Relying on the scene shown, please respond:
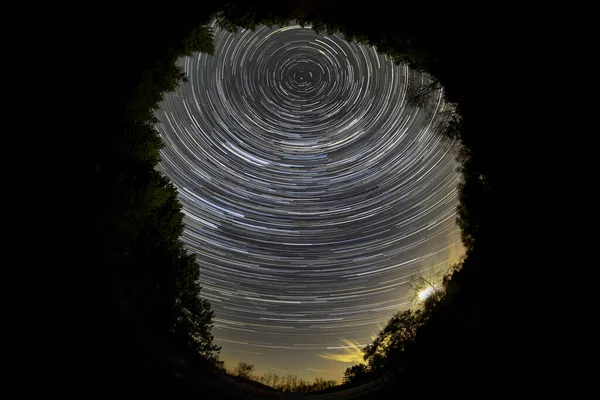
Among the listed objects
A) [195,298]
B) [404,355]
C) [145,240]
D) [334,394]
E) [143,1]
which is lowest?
[334,394]

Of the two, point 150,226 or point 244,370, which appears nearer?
point 150,226

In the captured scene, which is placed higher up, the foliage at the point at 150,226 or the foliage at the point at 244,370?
the foliage at the point at 150,226

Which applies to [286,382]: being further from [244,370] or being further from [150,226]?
[150,226]

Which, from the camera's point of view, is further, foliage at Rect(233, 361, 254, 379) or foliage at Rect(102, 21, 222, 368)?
foliage at Rect(233, 361, 254, 379)

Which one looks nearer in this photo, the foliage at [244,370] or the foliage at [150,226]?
the foliage at [150,226]

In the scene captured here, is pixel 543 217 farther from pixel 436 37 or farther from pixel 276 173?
pixel 276 173

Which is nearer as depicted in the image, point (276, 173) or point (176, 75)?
point (176, 75)

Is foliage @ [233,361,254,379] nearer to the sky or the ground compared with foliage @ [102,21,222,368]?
nearer to the ground

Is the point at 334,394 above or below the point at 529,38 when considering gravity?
below

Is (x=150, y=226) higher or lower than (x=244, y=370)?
higher

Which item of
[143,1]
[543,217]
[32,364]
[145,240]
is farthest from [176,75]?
[543,217]

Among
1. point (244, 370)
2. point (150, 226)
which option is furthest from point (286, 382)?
point (150, 226)
